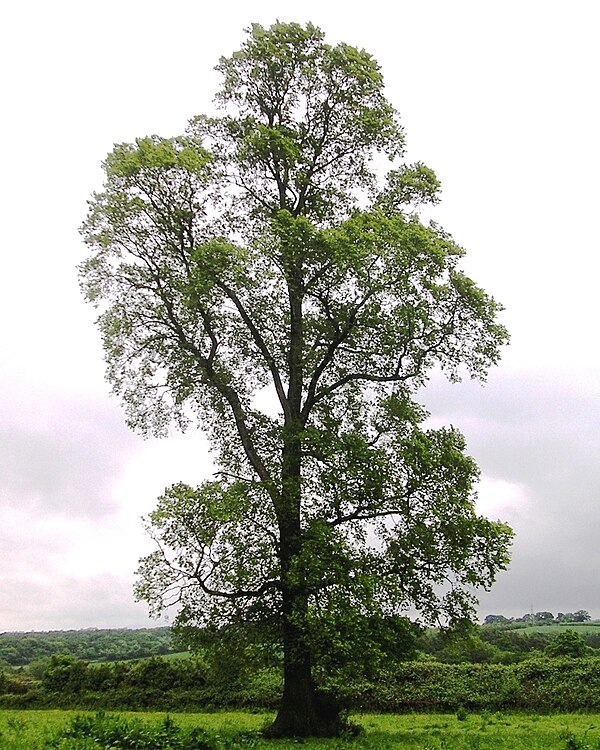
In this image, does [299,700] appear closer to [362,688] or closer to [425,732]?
[425,732]

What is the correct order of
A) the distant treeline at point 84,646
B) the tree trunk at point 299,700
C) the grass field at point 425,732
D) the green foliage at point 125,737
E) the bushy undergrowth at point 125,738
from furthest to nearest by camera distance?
the distant treeline at point 84,646 → the tree trunk at point 299,700 → the grass field at point 425,732 → the green foliage at point 125,737 → the bushy undergrowth at point 125,738

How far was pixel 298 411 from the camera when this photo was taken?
21.7 metres

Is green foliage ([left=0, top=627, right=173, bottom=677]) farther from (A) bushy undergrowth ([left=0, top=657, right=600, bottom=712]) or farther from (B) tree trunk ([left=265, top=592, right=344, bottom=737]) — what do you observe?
(B) tree trunk ([left=265, top=592, right=344, bottom=737])

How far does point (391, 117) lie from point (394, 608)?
15094 millimetres

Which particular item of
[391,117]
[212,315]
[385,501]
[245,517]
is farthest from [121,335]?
[391,117]

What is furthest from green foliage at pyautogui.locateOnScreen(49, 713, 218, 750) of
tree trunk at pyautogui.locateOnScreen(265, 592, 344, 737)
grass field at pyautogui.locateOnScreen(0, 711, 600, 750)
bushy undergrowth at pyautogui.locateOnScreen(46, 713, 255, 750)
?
tree trunk at pyautogui.locateOnScreen(265, 592, 344, 737)

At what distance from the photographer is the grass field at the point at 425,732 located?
15317mm

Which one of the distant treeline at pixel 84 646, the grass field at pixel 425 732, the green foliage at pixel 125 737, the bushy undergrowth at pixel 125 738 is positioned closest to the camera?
the bushy undergrowth at pixel 125 738

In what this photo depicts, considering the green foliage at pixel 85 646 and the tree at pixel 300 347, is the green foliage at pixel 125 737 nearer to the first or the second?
the tree at pixel 300 347

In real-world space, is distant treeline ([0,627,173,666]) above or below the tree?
below

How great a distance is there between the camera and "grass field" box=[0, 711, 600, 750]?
1532 cm

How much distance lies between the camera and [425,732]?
2019 cm

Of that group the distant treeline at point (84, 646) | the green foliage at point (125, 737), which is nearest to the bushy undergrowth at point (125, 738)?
the green foliage at point (125, 737)

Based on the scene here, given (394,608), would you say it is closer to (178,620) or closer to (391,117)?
(178,620)
